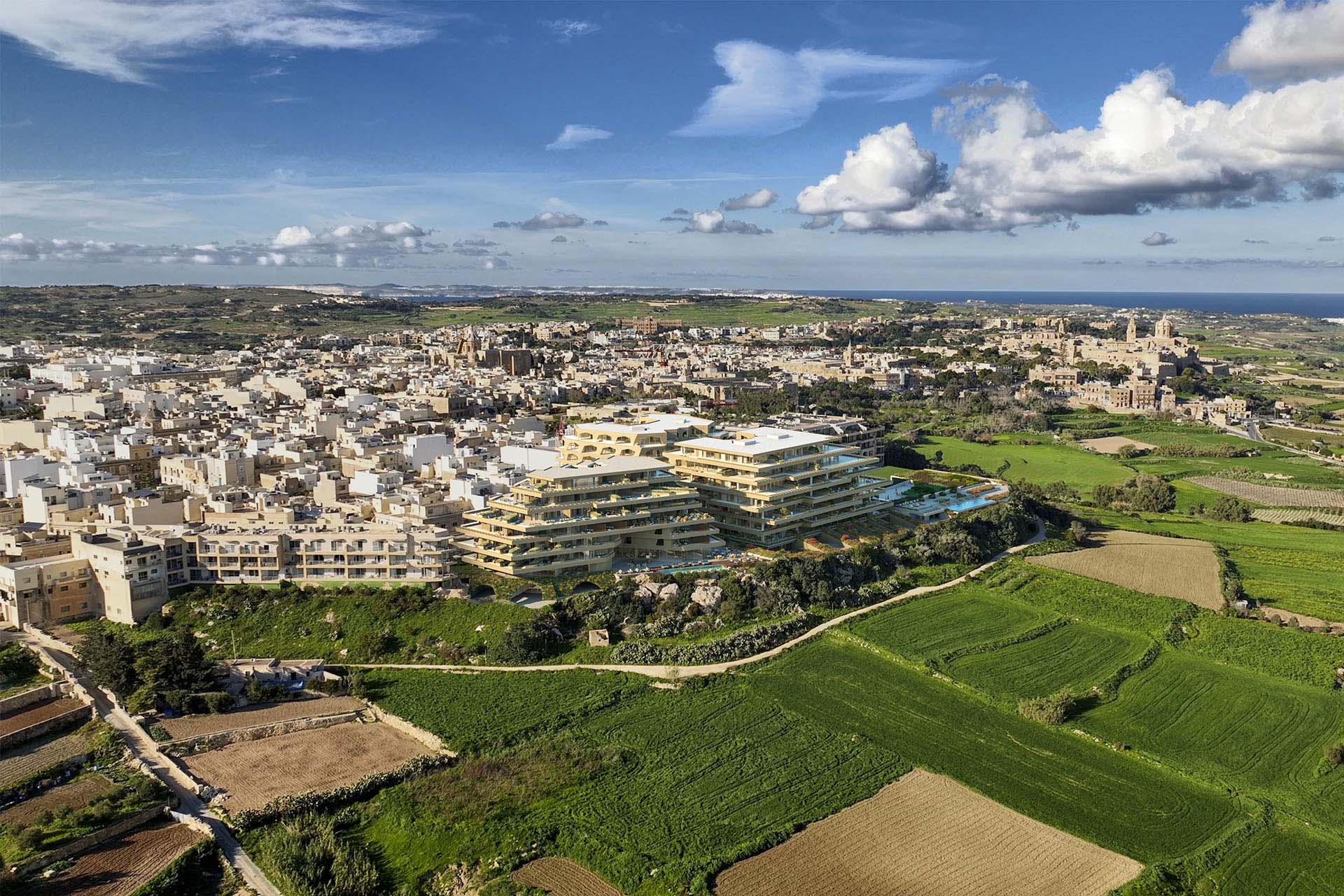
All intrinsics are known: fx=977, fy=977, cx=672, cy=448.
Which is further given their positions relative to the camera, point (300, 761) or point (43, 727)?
point (43, 727)

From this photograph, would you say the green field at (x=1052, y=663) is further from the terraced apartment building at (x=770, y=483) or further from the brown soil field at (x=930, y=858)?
the terraced apartment building at (x=770, y=483)

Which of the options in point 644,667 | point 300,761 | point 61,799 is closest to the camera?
point 61,799

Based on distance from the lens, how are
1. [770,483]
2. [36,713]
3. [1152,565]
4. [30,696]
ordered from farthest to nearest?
[1152,565] → [770,483] → [30,696] → [36,713]

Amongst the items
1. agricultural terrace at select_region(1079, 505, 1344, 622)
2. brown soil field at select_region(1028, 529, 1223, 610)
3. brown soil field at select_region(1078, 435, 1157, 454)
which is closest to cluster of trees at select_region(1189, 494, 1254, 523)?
agricultural terrace at select_region(1079, 505, 1344, 622)


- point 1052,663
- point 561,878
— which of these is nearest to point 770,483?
point 1052,663

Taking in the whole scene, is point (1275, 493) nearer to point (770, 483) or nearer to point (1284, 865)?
point (770, 483)

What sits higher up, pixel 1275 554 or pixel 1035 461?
Answer: pixel 1035 461

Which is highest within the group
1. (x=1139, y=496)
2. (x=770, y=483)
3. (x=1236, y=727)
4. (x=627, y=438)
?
(x=627, y=438)
